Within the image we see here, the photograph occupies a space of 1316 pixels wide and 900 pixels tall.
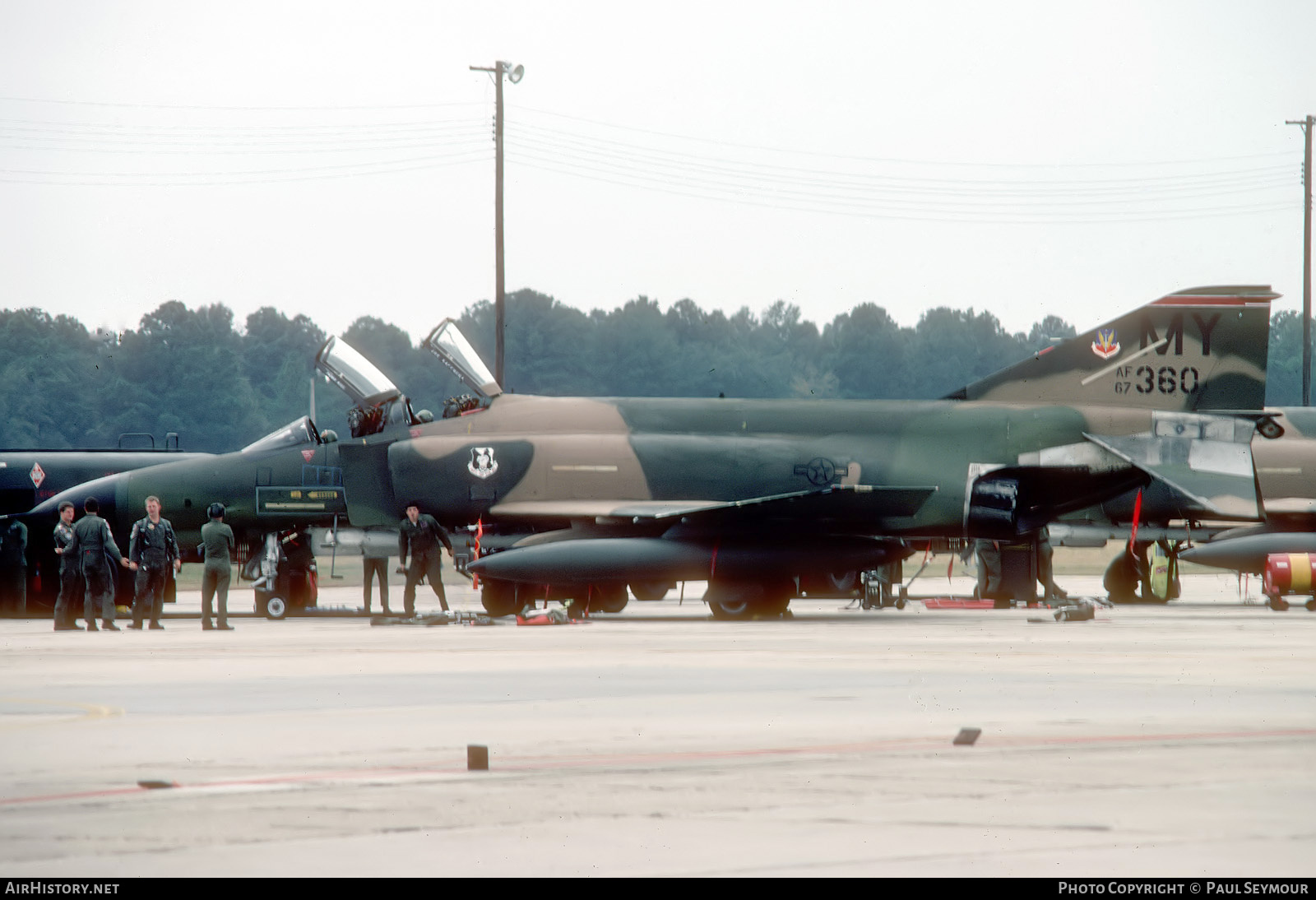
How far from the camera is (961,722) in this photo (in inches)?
360

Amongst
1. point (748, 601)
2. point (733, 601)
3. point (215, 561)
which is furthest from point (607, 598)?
point (215, 561)

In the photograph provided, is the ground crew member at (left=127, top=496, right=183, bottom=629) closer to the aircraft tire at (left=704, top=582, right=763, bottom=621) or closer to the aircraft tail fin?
the aircraft tire at (left=704, top=582, right=763, bottom=621)

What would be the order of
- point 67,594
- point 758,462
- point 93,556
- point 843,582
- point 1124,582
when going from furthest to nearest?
point 1124,582
point 843,582
point 758,462
point 93,556
point 67,594

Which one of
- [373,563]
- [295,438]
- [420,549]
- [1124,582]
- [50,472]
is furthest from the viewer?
[1124,582]

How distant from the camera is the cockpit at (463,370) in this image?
80.3ft

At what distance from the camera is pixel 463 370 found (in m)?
24.5

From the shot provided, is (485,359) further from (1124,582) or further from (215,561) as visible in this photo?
(215,561)

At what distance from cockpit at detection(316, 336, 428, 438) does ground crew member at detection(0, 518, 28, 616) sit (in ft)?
16.3

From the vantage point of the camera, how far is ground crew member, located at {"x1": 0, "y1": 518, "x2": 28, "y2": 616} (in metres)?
24.3

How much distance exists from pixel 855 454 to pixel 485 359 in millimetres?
77984

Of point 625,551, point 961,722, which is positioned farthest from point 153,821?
point 625,551

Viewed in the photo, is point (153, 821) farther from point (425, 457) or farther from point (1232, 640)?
point (425, 457)

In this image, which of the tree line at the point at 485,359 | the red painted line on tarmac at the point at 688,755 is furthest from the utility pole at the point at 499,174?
the tree line at the point at 485,359

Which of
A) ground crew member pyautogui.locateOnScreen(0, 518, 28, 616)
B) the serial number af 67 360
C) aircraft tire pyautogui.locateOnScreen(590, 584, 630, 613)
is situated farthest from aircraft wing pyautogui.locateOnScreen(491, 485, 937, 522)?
ground crew member pyautogui.locateOnScreen(0, 518, 28, 616)
